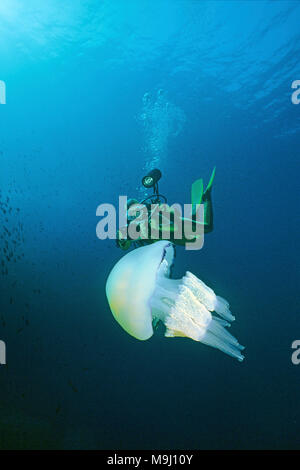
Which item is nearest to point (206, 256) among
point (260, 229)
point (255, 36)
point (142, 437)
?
point (260, 229)

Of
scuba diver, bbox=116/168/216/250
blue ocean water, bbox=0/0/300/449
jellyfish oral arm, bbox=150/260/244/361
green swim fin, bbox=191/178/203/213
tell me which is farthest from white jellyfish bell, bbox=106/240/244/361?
blue ocean water, bbox=0/0/300/449

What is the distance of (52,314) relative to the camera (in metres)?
23.0

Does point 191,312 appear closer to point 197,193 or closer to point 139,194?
point 197,193

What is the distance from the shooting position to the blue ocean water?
428 inches

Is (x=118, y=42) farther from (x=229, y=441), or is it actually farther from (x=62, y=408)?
(x=229, y=441)

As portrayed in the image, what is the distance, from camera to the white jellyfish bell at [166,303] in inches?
116

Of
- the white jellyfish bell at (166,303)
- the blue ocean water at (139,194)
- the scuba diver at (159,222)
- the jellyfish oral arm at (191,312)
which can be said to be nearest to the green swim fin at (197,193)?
the scuba diver at (159,222)

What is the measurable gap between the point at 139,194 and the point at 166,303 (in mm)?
23862

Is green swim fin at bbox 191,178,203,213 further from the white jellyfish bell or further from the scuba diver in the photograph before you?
the white jellyfish bell

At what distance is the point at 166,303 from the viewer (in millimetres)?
3045

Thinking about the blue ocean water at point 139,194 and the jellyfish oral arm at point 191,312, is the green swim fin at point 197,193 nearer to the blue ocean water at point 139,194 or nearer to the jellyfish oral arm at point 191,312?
the jellyfish oral arm at point 191,312

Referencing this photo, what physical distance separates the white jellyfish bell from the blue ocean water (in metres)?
5.06

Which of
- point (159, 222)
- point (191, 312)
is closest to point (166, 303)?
point (191, 312)

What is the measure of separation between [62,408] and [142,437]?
4.27 m
